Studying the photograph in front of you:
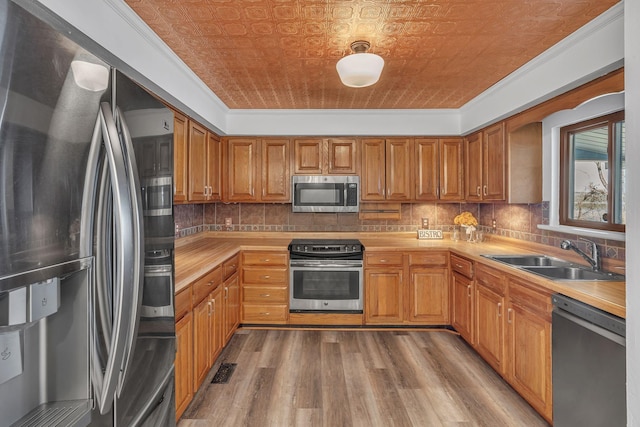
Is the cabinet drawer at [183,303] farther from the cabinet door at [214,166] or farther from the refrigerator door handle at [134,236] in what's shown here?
the cabinet door at [214,166]

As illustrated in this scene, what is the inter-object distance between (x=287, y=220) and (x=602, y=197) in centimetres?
301

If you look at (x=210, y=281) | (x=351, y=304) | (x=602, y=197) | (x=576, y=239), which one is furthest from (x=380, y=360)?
(x=602, y=197)

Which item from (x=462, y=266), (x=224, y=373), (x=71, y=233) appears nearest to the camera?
(x=71, y=233)

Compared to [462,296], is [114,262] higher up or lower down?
higher up

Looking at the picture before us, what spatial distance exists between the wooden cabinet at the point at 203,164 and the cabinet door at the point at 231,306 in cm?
85

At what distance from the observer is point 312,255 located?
11.3ft

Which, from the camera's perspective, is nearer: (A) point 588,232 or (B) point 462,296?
(A) point 588,232

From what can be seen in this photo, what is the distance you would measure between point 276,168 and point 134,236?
9.29 feet

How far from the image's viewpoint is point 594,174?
2.50 m

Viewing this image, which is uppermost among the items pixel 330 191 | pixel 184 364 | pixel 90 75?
pixel 90 75

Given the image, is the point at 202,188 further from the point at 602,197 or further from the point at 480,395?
the point at 602,197

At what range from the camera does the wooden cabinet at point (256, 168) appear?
377 centimetres

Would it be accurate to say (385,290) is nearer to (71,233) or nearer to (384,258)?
(384,258)

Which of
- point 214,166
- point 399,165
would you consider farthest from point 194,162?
point 399,165
